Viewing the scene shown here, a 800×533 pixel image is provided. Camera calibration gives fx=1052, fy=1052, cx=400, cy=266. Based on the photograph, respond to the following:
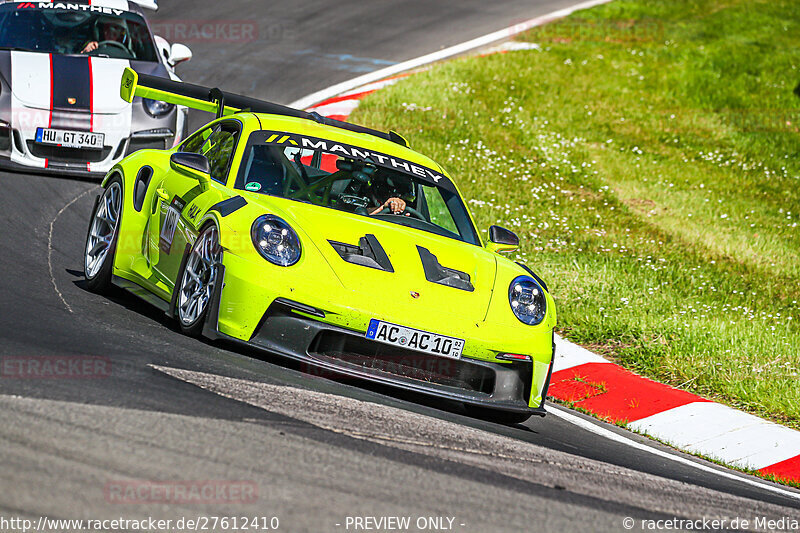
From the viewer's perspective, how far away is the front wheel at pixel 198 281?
5430mm

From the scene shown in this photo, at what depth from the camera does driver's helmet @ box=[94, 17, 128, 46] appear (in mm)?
10656

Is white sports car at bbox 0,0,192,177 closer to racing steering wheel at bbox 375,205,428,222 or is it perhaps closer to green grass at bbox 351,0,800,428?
green grass at bbox 351,0,800,428

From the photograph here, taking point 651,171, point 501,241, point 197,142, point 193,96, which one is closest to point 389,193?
point 501,241

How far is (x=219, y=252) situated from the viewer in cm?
539

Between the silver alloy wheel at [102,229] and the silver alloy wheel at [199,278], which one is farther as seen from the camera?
the silver alloy wheel at [102,229]

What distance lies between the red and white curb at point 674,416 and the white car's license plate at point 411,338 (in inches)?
69.5

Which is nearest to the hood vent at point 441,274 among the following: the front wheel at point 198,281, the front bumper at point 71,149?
the front wheel at point 198,281

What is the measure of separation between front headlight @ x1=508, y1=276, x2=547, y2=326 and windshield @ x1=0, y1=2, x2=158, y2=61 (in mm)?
6020

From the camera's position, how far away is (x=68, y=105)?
30.5ft

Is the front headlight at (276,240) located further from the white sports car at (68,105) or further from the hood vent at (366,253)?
the white sports car at (68,105)

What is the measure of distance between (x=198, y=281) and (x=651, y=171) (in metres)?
8.46

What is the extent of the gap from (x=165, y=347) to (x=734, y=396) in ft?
13.1

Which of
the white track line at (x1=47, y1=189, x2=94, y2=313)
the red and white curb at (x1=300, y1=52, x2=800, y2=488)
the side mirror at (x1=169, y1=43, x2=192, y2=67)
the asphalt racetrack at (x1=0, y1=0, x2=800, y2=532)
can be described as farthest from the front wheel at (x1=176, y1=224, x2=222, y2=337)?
the side mirror at (x1=169, y1=43, x2=192, y2=67)

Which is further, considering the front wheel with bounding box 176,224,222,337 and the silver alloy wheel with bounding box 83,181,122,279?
the silver alloy wheel with bounding box 83,181,122,279
